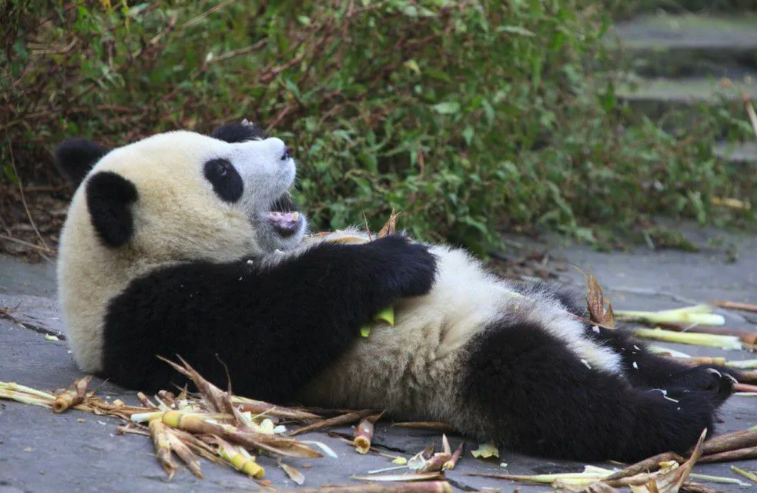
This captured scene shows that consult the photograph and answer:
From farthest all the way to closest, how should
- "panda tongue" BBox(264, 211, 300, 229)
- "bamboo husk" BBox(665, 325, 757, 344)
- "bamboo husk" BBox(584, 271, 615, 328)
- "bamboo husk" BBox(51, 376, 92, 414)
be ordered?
"bamboo husk" BBox(665, 325, 757, 344) < "bamboo husk" BBox(584, 271, 615, 328) < "panda tongue" BBox(264, 211, 300, 229) < "bamboo husk" BBox(51, 376, 92, 414)

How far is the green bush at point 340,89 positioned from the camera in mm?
5395

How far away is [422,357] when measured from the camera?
2963mm

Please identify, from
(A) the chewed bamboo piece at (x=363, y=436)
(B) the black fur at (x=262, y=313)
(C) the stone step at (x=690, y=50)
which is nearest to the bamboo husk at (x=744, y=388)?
(B) the black fur at (x=262, y=313)

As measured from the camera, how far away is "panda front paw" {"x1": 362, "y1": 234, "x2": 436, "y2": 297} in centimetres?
297

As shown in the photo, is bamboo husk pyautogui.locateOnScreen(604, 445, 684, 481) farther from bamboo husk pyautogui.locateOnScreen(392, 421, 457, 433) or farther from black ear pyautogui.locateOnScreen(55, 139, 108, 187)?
black ear pyautogui.locateOnScreen(55, 139, 108, 187)

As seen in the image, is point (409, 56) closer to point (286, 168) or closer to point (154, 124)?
point (154, 124)

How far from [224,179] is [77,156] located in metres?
0.57

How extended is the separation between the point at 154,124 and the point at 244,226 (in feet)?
8.16

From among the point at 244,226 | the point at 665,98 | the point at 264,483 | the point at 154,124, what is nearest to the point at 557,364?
the point at 264,483

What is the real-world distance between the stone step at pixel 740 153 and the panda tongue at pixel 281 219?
17.2ft

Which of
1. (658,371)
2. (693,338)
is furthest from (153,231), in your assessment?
(693,338)

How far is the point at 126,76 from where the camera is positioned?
5.70 metres

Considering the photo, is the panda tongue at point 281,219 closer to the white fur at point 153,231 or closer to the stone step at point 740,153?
the white fur at point 153,231

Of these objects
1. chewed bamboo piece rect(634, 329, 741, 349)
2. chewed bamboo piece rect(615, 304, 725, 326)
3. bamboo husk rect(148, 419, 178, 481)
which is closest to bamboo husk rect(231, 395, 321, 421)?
bamboo husk rect(148, 419, 178, 481)
